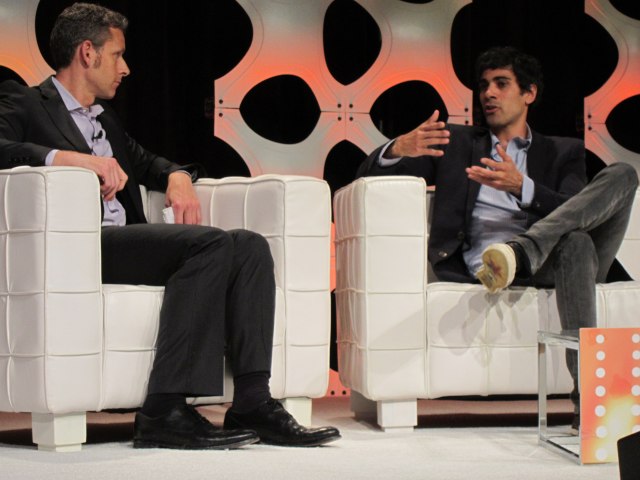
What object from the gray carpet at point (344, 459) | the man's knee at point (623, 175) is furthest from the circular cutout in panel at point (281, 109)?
the man's knee at point (623, 175)

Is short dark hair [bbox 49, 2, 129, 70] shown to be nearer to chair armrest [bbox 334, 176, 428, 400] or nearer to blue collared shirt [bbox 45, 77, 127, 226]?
blue collared shirt [bbox 45, 77, 127, 226]

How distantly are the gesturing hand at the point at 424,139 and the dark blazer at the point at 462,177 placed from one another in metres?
0.10

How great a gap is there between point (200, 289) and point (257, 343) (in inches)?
7.7

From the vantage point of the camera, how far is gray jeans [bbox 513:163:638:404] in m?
2.60

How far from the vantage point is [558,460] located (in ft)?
7.38

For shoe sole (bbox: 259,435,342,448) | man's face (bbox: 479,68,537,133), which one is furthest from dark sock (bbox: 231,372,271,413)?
man's face (bbox: 479,68,537,133)

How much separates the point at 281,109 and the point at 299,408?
150 cm

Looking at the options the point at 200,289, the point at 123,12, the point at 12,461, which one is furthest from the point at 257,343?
the point at 123,12

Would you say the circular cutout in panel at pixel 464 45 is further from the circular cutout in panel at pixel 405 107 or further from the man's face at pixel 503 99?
the man's face at pixel 503 99

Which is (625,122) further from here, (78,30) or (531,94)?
(78,30)

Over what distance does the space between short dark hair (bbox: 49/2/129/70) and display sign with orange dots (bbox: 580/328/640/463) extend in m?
1.62

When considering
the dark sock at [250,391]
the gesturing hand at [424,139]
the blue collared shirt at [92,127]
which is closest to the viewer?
the dark sock at [250,391]

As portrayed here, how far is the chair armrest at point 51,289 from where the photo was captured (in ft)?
7.68

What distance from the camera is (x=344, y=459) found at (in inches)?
87.9
